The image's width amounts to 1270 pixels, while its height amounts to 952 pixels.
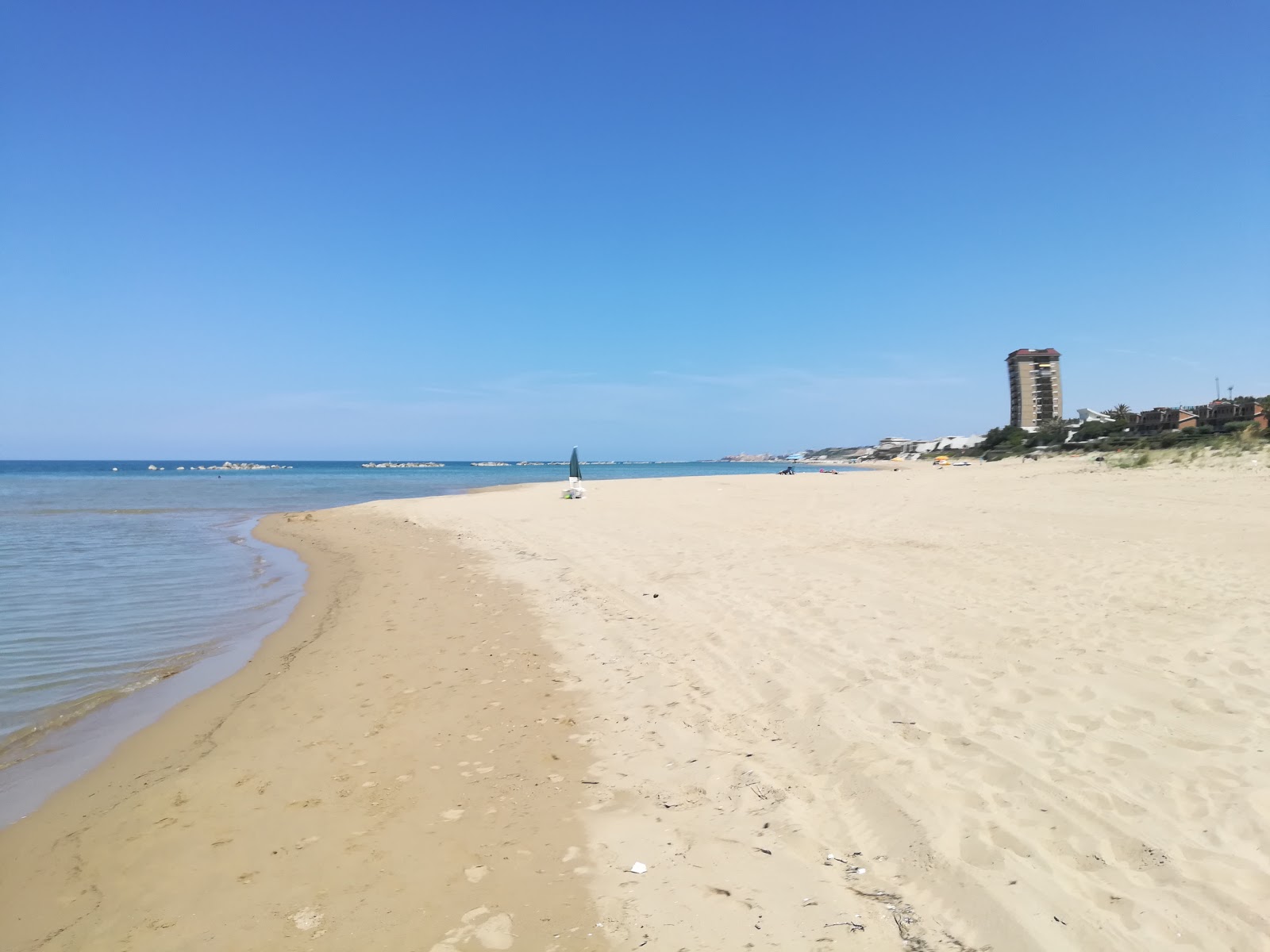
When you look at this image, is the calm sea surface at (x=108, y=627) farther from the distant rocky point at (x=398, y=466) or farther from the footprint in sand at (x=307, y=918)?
the distant rocky point at (x=398, y=466)

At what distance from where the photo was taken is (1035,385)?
322 feet

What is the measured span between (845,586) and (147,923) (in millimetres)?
7432

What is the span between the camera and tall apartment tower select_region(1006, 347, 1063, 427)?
318ft

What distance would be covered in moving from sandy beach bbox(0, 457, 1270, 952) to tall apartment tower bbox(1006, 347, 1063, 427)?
10123 cm

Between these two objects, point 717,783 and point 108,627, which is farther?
point 108,627

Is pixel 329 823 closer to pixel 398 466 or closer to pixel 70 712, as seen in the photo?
pixel 70 712

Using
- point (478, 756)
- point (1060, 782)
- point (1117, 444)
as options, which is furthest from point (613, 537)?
point (1117, 444)

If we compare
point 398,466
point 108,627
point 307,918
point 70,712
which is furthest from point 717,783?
point 398,466

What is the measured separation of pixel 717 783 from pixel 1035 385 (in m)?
111

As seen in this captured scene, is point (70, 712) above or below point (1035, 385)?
below

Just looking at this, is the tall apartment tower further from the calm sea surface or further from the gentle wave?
the gentle wave

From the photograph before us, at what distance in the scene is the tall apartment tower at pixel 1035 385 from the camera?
9700 centimetres

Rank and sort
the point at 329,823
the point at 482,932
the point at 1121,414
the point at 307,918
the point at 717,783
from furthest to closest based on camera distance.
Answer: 1. the point at 1121,414
2. the point at 717,783
3. the point at 329,823
4. the point at 307,918
5. the point at 482,932

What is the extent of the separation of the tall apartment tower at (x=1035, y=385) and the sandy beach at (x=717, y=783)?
101232 millimetres
